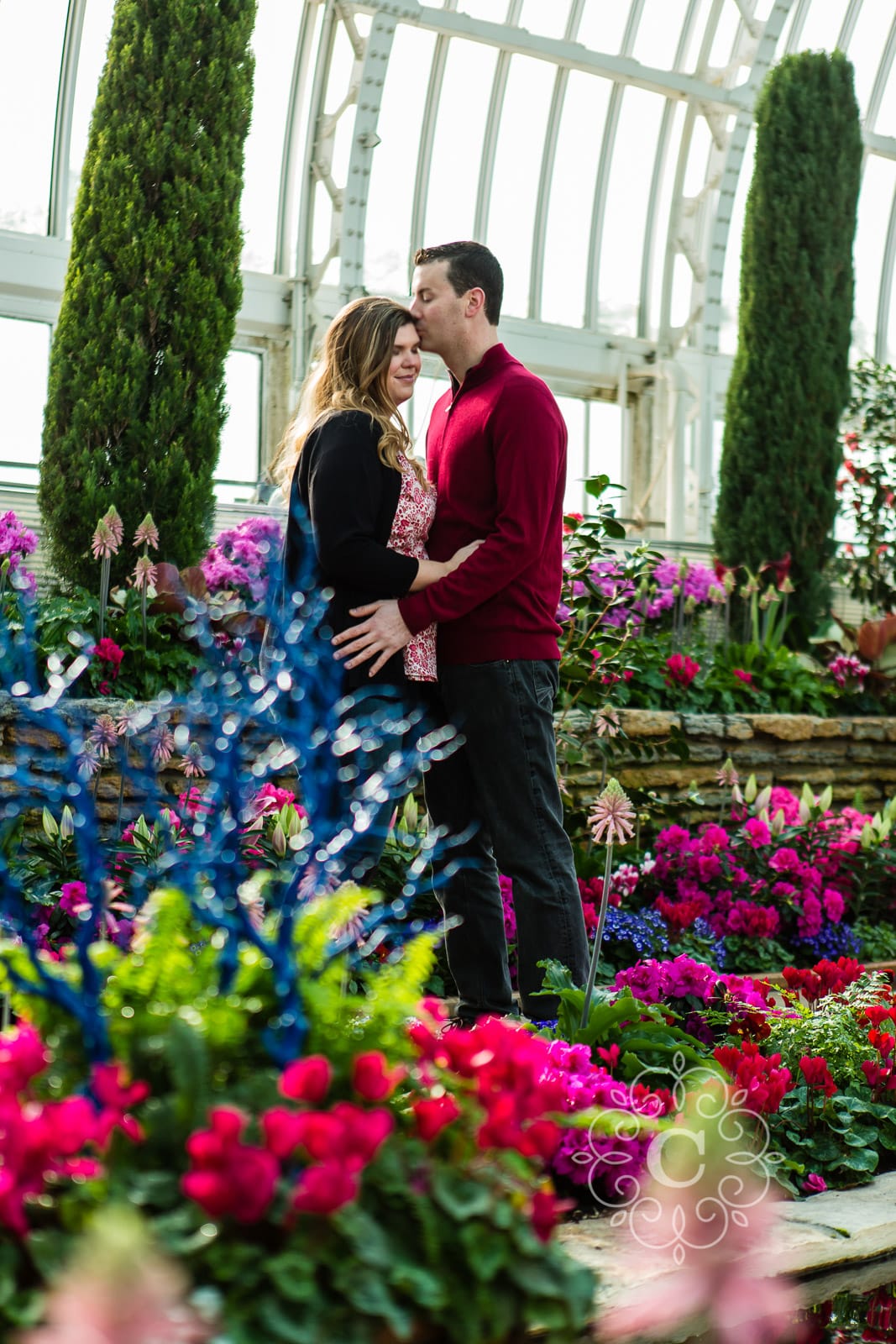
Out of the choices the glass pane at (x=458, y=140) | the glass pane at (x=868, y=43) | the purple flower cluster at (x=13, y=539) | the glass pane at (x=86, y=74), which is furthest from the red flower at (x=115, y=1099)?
the glass pane at (x=868, y=43)

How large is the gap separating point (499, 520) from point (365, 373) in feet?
1.41

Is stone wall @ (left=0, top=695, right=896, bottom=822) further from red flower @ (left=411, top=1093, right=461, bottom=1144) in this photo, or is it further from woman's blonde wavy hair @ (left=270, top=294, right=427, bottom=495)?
red flower @ (left=411, top=1093, right=461, bottom=1144)

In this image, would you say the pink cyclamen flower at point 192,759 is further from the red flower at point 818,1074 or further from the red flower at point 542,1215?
the red flower at point 542,1215

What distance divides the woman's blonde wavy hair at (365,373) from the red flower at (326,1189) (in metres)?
1.82

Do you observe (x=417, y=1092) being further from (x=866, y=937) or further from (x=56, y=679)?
(x=866, y=937)

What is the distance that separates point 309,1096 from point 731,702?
501cm

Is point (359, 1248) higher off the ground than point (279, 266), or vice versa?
point (279, 266)

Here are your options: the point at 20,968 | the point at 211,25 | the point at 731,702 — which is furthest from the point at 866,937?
the point at 211,25

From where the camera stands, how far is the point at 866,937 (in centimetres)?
462

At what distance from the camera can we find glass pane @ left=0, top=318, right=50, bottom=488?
25.2 ft

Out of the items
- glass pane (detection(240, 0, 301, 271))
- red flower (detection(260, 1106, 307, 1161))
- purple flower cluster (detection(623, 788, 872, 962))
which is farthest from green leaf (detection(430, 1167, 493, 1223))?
glass pane (detection(240, 0, 301, 271))

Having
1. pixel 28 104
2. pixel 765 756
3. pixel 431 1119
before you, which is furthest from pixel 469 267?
pixel 28 104

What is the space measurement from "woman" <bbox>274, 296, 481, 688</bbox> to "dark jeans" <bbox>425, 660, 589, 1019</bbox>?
0.17 m

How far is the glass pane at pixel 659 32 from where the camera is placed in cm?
992
